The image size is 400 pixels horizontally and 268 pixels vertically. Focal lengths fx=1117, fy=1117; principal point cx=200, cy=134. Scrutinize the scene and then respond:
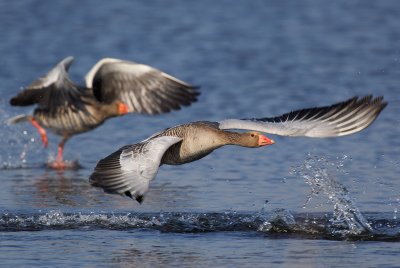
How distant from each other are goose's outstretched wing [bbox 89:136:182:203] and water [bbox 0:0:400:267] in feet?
1.85

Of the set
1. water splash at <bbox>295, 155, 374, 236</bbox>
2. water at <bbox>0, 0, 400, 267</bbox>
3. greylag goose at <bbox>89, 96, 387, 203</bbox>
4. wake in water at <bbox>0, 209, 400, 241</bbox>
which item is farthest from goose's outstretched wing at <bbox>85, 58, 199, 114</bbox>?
wake in water at <bbox>0, 209, 400, 241</bbox>

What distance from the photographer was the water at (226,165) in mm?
9828

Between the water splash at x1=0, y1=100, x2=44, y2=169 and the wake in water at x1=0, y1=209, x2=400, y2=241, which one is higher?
the water splash at x1=0, y1=100, x2=44, y2=169

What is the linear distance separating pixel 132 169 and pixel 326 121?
1994 mm

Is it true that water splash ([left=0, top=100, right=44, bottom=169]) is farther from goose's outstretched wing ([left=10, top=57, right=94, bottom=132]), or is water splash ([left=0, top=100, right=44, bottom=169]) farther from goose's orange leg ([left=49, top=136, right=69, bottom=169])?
goose's outstretched wing ([left=10, top=57, right=94, bottom=132])

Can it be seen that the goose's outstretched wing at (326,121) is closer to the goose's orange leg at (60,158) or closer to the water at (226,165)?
the water at (226,165)

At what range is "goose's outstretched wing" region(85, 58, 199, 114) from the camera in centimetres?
1320

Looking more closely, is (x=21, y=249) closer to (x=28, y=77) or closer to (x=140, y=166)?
(x=140, y=166)

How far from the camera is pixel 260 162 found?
1389 centimetres

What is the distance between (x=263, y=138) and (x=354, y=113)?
52.1 inches

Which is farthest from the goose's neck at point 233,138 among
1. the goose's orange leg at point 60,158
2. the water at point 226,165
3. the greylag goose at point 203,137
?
the goose's orange leg at point 60,158

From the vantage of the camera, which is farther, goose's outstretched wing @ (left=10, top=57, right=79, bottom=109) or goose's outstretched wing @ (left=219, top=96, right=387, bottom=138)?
goose's outstretched wing @ (left=10, top=57, right=79, bottom=109)

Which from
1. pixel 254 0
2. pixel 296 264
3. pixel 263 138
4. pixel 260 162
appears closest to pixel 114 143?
pixel 260 162

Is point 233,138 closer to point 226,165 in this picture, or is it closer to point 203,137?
point 203,137
